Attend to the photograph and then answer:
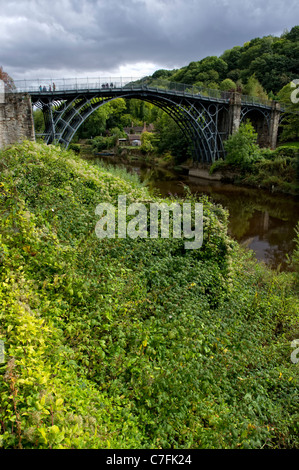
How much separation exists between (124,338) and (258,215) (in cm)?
1866

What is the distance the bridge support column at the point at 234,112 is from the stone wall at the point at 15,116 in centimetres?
2506

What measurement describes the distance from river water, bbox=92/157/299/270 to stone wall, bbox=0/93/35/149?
607 cm

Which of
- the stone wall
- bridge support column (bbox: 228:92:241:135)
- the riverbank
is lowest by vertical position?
the riverbank

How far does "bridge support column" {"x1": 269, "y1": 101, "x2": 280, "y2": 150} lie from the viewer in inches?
1531

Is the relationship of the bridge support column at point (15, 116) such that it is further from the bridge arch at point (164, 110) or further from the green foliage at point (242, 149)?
the green foliage at point (242, 149)

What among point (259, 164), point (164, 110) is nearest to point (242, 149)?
point (259, 164)

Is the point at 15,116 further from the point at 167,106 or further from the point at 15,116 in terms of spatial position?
the point at 167,106

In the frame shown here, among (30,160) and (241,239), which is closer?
(30,160)

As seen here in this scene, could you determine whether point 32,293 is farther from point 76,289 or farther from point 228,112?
point 228,112

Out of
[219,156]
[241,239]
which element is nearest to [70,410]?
[241,239]

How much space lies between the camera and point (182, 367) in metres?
4.13

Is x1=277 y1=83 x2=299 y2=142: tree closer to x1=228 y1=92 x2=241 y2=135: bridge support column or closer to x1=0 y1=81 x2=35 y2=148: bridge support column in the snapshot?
x1=228 y1=92 x2=241 y2=135: bridge support column

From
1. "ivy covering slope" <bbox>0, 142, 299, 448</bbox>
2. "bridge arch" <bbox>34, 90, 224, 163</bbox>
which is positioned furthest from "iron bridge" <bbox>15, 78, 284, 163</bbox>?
"ivy covering slope" <bbox>0, 142, 299, 448</bbox>
